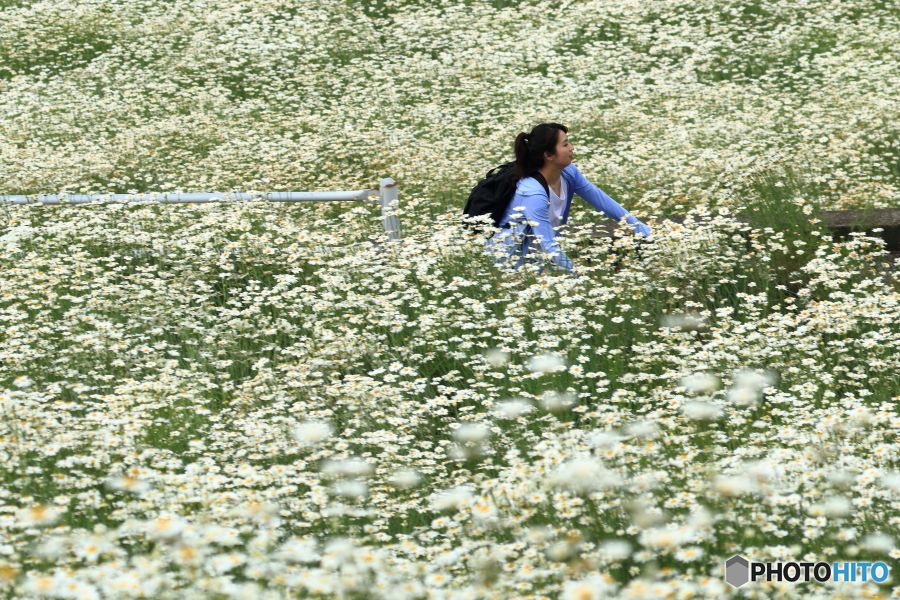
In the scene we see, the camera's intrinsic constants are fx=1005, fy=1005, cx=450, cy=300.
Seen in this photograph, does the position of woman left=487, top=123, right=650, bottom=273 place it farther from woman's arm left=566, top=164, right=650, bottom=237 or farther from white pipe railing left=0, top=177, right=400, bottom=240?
white pipe railing left=0, top=177, right=400, bottom=240

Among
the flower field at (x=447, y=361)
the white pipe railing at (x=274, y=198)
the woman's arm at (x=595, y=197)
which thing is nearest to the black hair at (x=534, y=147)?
the woman's arm at (x=595, y=197)

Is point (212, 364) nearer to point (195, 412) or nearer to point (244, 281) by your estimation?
point (195, 412)

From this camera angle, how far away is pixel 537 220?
6.75 m

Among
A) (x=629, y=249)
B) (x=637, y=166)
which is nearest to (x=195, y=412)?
(x=629, y=249)

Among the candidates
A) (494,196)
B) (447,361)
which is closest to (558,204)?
(494,196)

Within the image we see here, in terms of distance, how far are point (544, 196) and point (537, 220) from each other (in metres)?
0.19

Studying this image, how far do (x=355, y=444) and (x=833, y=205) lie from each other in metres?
5.13

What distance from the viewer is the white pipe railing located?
716 cm

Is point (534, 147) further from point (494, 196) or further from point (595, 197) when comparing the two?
point (595, 197)

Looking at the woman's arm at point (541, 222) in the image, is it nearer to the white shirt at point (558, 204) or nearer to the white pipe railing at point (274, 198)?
the white shirt at point (558, 204)

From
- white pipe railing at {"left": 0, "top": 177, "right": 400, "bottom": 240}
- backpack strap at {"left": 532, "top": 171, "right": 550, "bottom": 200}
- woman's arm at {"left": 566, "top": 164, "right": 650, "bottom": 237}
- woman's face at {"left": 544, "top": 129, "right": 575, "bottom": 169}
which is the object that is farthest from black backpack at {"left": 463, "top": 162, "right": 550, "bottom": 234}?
white pipe railing at {"left": 0, "top": 177, "right": 400, "bottom": 240}

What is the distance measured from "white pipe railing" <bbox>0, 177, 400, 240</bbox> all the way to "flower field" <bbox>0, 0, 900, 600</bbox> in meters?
0.14

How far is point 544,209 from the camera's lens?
6.80 meters

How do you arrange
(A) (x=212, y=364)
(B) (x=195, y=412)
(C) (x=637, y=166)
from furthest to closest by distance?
(C) (x=637, y=166), (A) (x=212, y=364), (B) (x=195, y=412)
